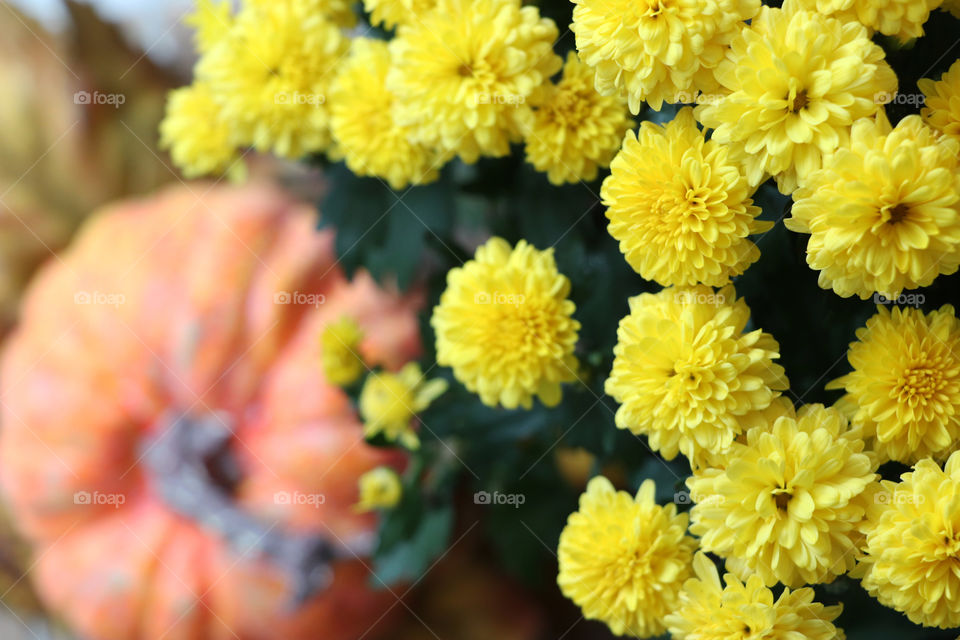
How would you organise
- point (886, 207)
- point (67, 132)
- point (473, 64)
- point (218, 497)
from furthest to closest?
point (67, 132)
point (218, 497)
point (473, 64)
point (886, 207)

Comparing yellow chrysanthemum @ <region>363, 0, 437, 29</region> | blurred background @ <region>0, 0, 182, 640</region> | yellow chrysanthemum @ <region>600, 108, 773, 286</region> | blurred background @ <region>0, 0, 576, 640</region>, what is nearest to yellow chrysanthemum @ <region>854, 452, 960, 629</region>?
yellow chrysanthemum @ <region>600, 108, 773, 286</region>

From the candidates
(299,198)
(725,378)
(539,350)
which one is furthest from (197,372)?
(725,378)

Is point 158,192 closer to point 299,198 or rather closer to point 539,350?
point 299,198

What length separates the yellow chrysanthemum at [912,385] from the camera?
358 mm

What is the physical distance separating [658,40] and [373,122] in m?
0.20

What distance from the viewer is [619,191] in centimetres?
37

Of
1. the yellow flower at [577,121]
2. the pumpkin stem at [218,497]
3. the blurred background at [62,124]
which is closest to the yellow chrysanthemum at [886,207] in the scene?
the yellow flower at [577,121]

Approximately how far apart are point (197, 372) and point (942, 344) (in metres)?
0.60

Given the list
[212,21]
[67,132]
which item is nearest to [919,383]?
[212,21]

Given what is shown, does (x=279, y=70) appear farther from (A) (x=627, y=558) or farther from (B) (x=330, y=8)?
(A) (x=627, y=558)

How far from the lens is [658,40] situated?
0.34 m

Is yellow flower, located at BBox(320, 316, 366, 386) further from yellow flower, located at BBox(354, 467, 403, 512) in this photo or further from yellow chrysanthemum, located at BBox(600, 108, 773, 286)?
yellow chrysanthemum, located at BBox(600, 108, 773, 286)

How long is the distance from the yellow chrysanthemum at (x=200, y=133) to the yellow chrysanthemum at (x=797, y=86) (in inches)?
14.6

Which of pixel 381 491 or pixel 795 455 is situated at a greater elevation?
pixel 795 455
